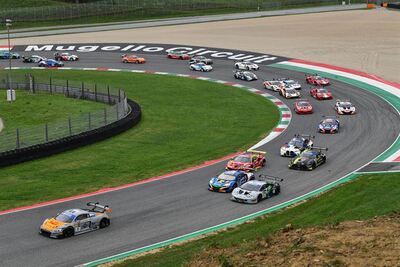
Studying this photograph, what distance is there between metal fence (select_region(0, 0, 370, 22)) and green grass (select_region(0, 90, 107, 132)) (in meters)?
62.1

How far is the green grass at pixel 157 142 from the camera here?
132 ft

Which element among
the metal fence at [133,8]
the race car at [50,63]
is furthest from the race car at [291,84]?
the metal fence at [133,8]

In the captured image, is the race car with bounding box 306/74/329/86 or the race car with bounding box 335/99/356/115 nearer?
the race car with bounding box 335/99/356/115

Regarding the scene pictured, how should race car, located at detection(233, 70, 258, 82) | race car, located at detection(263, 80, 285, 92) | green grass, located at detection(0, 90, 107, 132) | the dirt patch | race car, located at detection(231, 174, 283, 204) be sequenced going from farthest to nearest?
race car, located at detection(233, 70, 258, 82) → race car, located at detection(263, 80, 285, 92) → green grass, located at detection(0, 90, 107, 132) → race car, located at detection(231, 174, 283, 204) → the dirt patch

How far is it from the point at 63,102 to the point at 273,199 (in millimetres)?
30775

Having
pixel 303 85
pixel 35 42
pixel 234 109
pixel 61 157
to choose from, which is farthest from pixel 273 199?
pixel 35 42

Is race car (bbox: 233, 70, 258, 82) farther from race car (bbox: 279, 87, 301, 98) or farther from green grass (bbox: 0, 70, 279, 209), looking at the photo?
race car (bbox: 279, 87, 301, 98)

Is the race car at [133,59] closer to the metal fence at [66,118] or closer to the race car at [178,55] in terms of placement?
the race car at [178,55]

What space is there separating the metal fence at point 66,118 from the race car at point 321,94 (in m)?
19.2

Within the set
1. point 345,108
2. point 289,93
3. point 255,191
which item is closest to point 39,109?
point 289,93

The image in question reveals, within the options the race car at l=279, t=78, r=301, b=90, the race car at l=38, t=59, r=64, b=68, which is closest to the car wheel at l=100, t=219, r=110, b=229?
the race car at l=279, t=78, r=301, b=90

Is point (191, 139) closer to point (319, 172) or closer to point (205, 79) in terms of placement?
point (319, 172)

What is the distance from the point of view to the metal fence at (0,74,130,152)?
144ft

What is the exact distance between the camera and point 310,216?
32.0m
